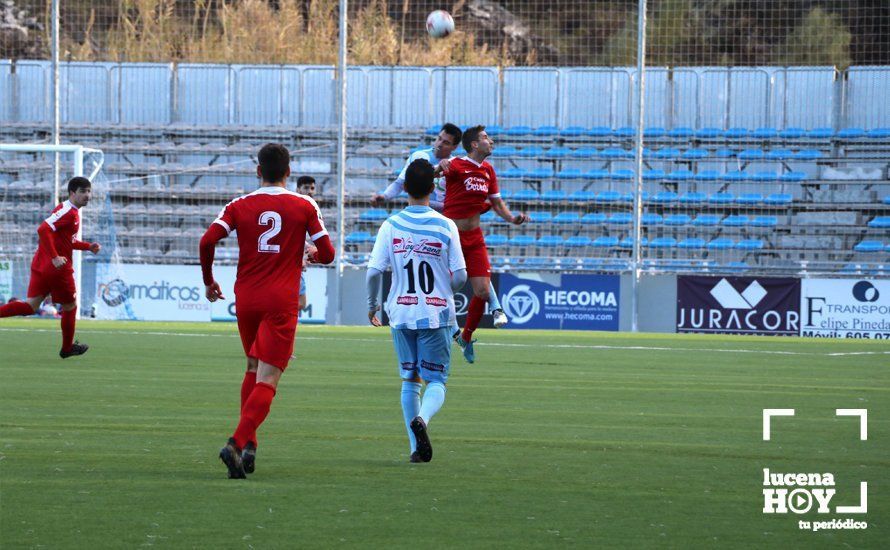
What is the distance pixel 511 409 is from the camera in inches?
410

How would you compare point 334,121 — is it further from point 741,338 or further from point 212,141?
point 741,338

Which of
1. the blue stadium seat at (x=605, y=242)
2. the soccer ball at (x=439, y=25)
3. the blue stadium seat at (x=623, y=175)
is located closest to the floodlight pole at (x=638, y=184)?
the blue stadium seat at (x=605, y=242)

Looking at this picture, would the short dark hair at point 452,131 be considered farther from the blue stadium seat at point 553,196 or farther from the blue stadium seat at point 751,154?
the blue stadium seat at point 751,154

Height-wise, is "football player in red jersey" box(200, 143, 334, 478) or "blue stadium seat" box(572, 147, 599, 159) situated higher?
"blue stadium seat" box(572, 147, 599, 159)

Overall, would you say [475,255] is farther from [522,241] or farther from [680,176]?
[680,176]

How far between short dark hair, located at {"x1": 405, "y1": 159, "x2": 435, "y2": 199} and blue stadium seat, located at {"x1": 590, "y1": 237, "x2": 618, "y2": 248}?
73.7 ft

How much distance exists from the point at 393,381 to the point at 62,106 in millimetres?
25457

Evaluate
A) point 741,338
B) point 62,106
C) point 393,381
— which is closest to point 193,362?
point 393,381

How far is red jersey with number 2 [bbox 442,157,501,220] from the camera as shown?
13484 mm

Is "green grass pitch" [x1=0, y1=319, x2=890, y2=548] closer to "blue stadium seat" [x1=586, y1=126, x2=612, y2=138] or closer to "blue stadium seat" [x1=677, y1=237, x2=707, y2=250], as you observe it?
"blue stadium seat" [x1=677, y1=237, x2=707, y2=250]

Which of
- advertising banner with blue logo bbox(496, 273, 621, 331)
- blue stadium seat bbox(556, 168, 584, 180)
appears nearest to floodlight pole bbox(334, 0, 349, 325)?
advertising banner with blue logo bbox(496, 273, 621, 331)

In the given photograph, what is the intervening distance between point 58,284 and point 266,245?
27.3 feet

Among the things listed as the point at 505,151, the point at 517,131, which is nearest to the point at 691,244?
the point at 505,151

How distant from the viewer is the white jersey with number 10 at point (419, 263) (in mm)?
7789
